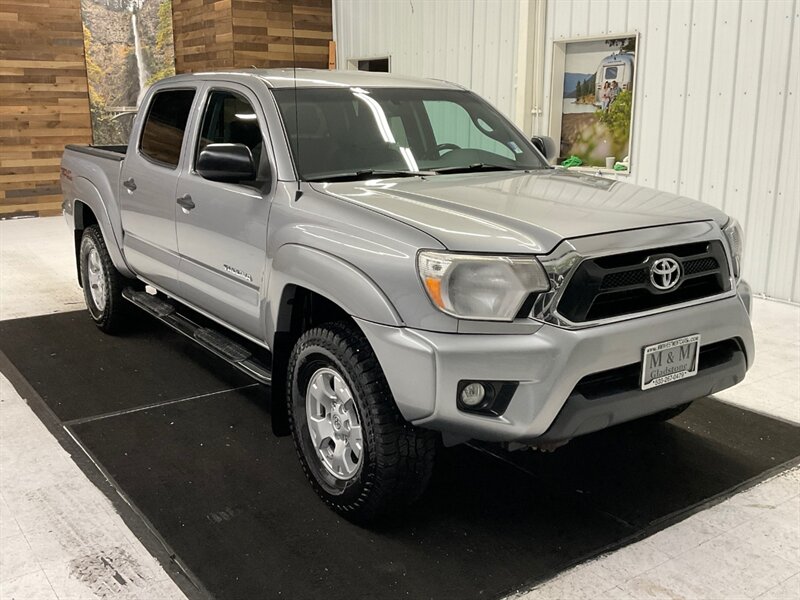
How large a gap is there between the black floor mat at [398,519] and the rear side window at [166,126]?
1.28 meters

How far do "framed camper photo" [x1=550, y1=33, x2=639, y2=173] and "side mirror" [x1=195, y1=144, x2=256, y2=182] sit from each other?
5112 mm

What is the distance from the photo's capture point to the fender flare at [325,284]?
261 centimetres

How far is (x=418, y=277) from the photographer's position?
8.26ft

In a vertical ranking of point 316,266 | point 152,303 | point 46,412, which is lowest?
point 46,412

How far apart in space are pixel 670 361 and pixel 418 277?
3.06ft

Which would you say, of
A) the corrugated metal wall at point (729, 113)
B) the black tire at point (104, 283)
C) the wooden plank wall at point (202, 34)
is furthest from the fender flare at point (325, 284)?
the wooden plank wall at point (202, 34)

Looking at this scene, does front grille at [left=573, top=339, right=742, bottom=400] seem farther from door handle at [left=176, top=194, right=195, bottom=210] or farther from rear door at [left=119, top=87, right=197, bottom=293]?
rear door at [left=119, top=87, right=197, bottom=293]

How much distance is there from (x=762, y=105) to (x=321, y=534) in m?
5.31

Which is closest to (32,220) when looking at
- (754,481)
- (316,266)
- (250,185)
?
(250,185)

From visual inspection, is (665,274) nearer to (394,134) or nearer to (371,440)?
(371,440)

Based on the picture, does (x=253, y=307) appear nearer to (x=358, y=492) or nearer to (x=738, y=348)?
(x=358, y=492)

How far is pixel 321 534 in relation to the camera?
287cm

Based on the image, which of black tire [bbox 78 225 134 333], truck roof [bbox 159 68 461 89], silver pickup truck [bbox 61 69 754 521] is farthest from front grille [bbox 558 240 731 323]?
black tire [bbox 78 225 134 333]

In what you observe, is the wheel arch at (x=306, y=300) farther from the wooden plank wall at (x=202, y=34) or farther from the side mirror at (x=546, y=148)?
the wooden plank wall at (x=202, y=34)
